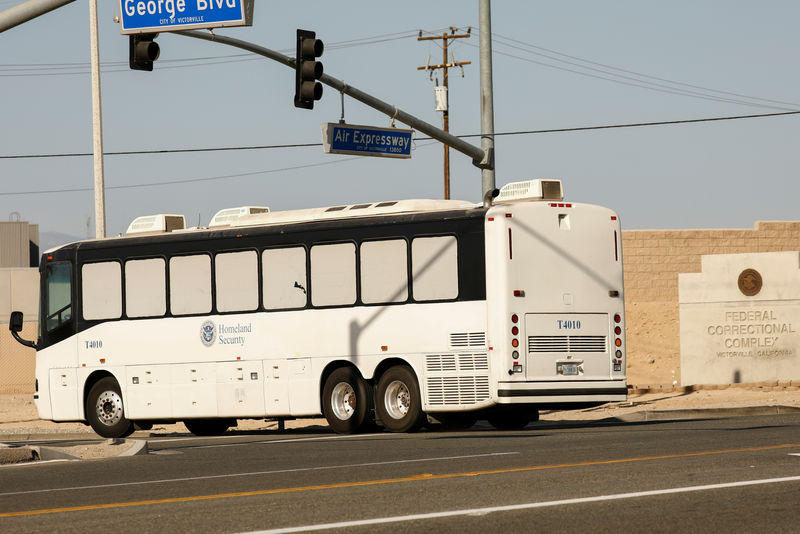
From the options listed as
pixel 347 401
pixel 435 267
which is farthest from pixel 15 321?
pixel 435 267

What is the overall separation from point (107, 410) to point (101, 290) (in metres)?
2.15

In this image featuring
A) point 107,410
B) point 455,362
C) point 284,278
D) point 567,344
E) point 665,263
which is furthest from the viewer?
point 665,263

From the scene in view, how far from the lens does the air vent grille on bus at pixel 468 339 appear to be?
66.8 ft

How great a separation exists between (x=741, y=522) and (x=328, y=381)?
1348cm

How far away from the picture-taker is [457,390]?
20.5 metres

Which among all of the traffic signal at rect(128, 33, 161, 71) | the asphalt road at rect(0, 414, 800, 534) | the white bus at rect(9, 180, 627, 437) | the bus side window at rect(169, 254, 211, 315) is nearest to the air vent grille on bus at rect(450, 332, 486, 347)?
the white bus at rect(9, 180, 627, 437)

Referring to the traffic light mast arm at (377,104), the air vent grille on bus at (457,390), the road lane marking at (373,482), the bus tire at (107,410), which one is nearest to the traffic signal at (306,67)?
the traffic light mast arm at (377,104)

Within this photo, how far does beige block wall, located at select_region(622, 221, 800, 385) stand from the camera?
188 feet

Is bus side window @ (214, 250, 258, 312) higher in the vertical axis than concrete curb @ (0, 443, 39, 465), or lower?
higher

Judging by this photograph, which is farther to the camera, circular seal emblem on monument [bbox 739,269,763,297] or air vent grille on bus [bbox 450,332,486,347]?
circular seal emblem on monument [bbox 739,269,763,297]

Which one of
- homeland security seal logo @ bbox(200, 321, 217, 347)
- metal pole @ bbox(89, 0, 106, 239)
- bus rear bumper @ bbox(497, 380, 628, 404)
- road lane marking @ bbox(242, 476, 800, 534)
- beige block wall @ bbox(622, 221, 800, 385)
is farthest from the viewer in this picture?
beige block wall @ bbox(622, 221, 800, 385)

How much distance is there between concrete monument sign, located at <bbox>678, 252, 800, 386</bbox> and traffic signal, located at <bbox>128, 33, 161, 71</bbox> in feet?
66.0

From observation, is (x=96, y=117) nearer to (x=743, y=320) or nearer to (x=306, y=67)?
(x=306, y=67)

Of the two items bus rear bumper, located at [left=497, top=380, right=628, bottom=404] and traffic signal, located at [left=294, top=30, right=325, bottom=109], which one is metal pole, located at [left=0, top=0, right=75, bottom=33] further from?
bus rear bumper, located at [left=497, top=380, right=628, bottom=404]
